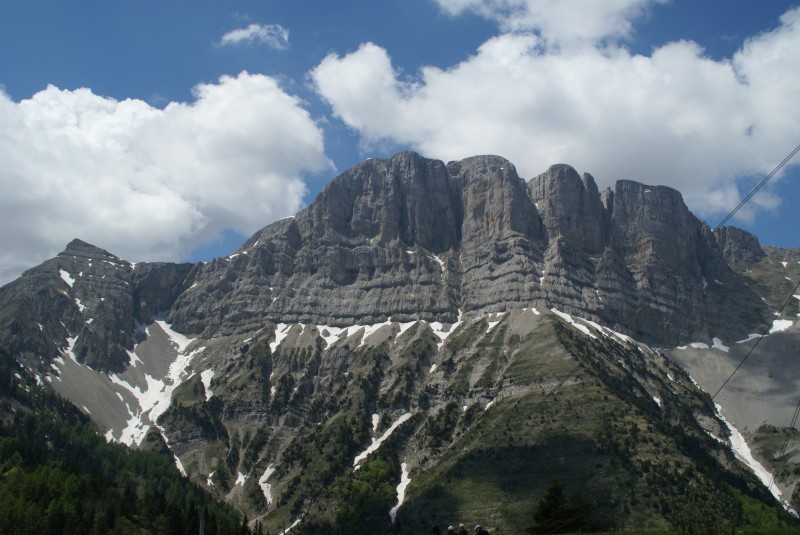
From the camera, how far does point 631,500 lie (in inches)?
5472

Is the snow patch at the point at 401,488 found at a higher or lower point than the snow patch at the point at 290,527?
higher

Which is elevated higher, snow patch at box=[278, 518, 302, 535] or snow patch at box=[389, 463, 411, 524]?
snow patch at box=[389, 463, 411, 524]

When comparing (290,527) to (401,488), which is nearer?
(290,527)

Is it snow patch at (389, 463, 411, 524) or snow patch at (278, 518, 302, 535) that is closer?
snow patch at (389, 463, 411, 524)

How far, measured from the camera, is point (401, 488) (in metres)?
184

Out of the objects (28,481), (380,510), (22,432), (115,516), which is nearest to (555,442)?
(380,510)

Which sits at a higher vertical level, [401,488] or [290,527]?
[401,488]

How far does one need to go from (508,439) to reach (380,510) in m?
32.5

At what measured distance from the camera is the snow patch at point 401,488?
168 meters

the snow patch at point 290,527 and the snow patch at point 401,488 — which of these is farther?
the snow patch at point 290,527

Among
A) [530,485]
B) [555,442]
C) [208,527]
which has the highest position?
[555,442]

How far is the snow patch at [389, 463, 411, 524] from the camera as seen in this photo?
168 metres

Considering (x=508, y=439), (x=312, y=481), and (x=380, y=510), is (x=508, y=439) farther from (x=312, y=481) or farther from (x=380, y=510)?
(x=312, y=481)

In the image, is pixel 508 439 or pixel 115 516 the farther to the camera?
pixel 508 439
